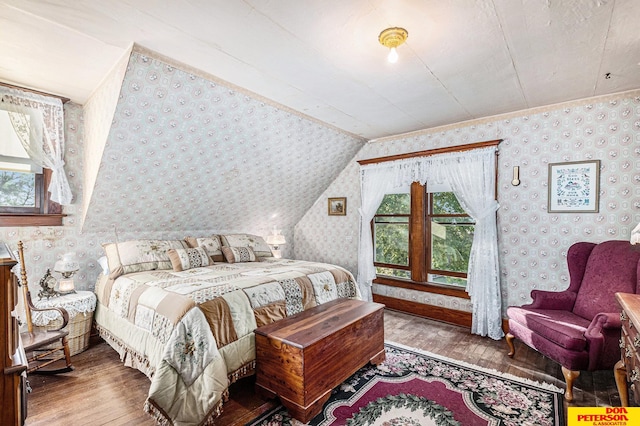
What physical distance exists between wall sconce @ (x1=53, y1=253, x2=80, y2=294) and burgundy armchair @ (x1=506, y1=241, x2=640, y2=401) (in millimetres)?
4213

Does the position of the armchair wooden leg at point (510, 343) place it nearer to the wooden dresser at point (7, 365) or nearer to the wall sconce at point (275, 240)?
the wall sconce at point (275, 240)

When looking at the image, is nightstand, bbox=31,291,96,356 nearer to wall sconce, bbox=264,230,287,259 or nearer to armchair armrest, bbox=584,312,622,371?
wall sconce, bbox=264,230,287,259

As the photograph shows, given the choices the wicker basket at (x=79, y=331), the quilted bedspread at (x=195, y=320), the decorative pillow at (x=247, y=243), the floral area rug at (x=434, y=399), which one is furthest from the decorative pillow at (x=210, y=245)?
the floral area rug at (x=434, y=399)

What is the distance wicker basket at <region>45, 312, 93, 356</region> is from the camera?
291 cm

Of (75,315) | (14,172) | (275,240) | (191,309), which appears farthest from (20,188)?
(275,240)

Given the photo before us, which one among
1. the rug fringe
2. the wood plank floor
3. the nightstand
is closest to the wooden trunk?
the wood plank floor

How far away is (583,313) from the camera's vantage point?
2.64 m

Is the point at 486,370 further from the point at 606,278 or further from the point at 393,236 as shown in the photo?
the point at 393,236

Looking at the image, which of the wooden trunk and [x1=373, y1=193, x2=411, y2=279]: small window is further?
[x1=373, y1=193, x2=411, y2=279]: small window

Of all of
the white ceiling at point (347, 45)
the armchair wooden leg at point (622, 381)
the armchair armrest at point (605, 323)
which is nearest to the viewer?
the white ceiling at point (347, 45)

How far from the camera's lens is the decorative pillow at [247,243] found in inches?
166

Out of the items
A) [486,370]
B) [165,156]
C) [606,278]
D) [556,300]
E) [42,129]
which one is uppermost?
[42,129]

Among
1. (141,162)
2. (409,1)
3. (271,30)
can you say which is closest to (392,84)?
(409,1)

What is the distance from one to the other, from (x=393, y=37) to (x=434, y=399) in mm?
2498
